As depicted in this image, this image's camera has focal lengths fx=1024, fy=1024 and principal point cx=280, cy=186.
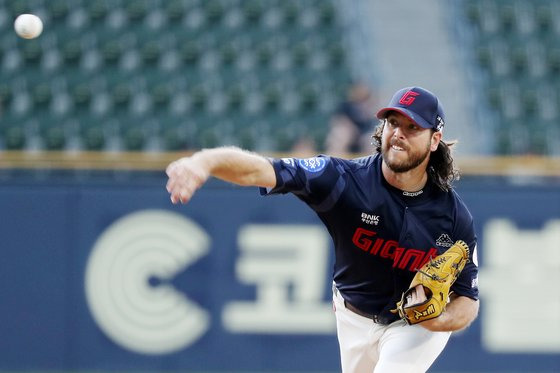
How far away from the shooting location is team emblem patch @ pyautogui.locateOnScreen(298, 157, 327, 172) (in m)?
4.92

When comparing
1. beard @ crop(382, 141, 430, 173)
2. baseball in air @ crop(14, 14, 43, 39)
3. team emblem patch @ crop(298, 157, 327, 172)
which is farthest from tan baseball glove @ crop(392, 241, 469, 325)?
baseball in air @ crop(14, 14, 43, 39)

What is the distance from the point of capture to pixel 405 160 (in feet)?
16.3

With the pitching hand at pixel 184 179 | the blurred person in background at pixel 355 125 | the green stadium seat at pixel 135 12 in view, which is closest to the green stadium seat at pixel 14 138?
the green stadium seat at pixel 135 12

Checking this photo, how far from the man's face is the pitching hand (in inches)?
44.9

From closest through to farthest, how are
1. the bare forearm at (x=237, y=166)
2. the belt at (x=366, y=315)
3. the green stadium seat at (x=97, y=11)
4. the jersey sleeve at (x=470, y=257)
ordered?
the bare forearm at (x=237, y=166) < the jersey sleeve at (x=470, y=257) < the belt at (x=366, y=315) < the green stadium seat at (x=97, y=11)

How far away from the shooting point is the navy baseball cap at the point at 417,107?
487cm

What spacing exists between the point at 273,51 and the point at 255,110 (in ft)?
3.50

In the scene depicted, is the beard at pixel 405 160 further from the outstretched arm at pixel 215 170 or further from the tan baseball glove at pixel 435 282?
the outstretched arm at pixel 215 170

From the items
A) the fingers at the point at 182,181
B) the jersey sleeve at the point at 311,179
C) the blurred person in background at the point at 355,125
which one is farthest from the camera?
the blurred person in background at the point at 355,125

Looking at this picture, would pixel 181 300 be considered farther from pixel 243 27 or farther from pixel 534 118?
pixel 534 118

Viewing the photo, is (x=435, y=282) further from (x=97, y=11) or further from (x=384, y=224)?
(x=97, y=11)

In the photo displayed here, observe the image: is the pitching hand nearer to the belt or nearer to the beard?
the beard

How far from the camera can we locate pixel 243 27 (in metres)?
13.9

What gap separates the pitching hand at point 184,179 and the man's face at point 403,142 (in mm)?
1141
